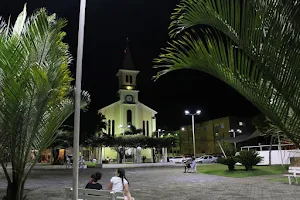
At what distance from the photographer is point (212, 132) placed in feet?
251

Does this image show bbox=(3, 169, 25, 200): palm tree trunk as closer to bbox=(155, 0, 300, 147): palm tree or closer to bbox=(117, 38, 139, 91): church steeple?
bbox=(155, 0, 300, 147): palm tree

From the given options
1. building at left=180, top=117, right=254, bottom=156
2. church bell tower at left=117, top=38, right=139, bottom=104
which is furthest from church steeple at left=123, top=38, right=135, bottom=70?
A: building at left=180, top=117, right=254, bottom=156

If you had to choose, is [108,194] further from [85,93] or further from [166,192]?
[166,192]

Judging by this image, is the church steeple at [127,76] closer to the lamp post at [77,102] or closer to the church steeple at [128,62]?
the church steeple at [128,62]

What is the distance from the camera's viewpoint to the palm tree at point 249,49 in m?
3.58

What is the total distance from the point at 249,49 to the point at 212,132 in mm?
74364

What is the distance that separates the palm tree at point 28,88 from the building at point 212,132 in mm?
61509

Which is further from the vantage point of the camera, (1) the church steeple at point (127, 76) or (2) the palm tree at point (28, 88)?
(1) the church steeple at point (127, 76)

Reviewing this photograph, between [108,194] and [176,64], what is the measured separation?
3772mm

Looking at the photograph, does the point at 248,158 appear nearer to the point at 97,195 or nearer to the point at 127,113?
the point at 97,195

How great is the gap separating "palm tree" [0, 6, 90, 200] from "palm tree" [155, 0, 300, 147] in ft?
10.7

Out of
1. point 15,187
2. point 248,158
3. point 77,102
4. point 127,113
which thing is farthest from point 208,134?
point 77,102

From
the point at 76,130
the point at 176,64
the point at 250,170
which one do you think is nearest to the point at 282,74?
the point at 176,64

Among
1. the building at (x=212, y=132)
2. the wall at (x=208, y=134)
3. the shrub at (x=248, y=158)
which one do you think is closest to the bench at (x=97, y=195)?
the shrub at (x=248, y=158)
